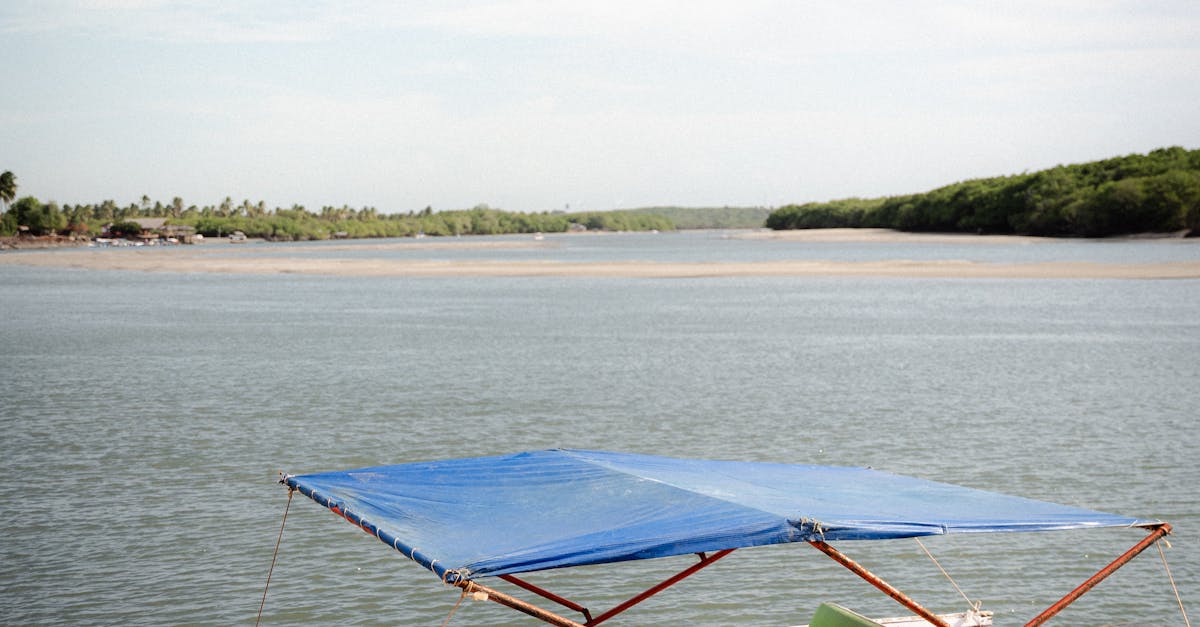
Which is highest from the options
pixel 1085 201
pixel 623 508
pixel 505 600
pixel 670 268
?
pixel 1085 201

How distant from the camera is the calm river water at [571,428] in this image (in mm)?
13656

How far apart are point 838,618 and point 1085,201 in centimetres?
15116

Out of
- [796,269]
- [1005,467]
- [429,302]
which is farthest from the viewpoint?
[796,269]

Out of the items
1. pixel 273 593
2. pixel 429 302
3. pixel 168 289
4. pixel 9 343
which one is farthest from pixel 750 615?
pixel 168 289

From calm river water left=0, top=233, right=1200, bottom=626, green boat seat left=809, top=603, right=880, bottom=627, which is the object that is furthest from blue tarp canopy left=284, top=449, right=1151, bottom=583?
calm river water left=0, top=233, right=1200, bottom=626

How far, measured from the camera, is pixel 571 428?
79.4 feet

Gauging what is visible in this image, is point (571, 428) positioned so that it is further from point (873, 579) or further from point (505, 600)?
point (505, 600)

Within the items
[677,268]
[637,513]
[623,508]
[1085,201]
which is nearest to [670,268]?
[677,268]

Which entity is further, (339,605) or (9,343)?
(9,343)

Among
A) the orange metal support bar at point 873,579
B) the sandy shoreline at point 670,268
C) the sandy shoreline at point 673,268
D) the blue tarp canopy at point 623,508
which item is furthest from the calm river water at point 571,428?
the sandy shoreline at point 670,268

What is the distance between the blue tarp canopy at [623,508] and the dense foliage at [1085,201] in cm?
13999

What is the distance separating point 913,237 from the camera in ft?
553

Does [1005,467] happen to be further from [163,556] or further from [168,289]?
[168,289]

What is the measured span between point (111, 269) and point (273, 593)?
4343 inches
